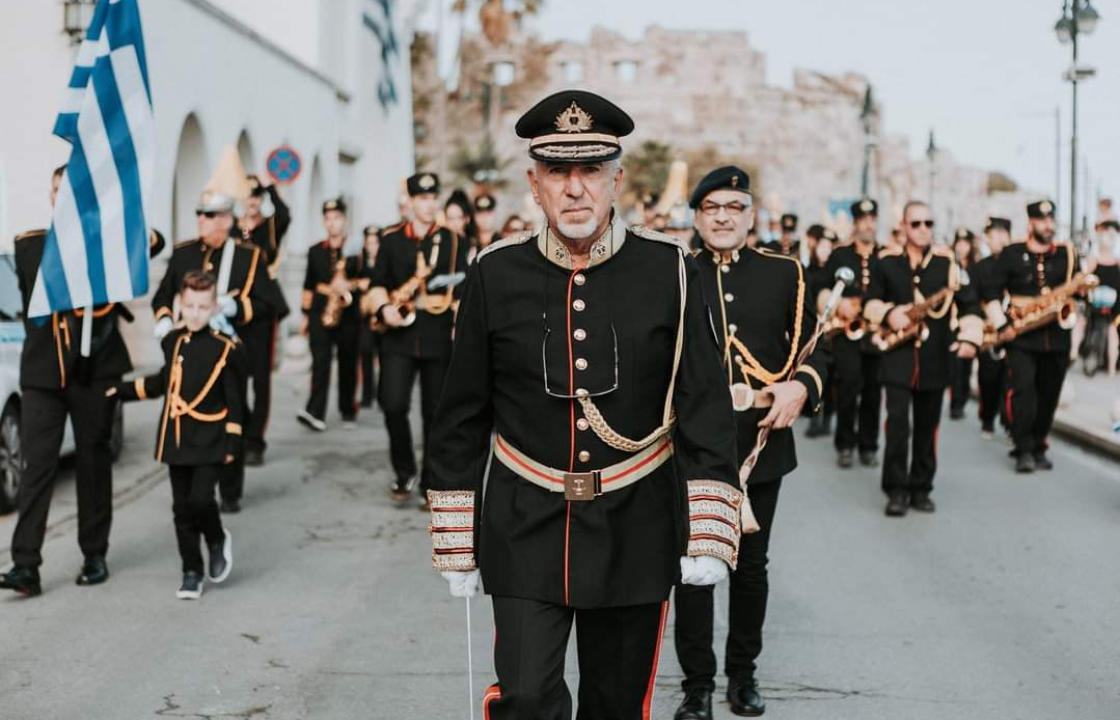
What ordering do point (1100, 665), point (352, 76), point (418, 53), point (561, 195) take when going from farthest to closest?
1. point (418, 53)
2. point (352, 76)
3. point (1100, 665)
4. point (561, 195)

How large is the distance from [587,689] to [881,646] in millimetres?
3086

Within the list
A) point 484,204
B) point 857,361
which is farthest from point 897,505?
point 484,204

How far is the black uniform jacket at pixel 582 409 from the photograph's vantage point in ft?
13.0

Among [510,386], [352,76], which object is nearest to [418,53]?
[352,76]

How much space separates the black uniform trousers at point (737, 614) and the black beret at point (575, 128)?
204cm

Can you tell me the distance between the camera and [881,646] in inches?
268

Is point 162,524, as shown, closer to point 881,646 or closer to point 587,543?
point 881,646

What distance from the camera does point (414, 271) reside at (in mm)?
10602

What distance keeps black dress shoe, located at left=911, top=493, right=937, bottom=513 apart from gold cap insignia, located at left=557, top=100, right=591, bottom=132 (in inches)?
279

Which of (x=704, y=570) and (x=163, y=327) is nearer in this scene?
(x=704, y=570)

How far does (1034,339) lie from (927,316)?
7.20ft

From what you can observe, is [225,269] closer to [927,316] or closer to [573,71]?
[927,316]

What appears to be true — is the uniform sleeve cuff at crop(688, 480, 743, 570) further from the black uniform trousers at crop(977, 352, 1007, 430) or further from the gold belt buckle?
the black uniform trousers at crop(977, 352, 1007, 430)

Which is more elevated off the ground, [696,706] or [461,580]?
[461,580]
